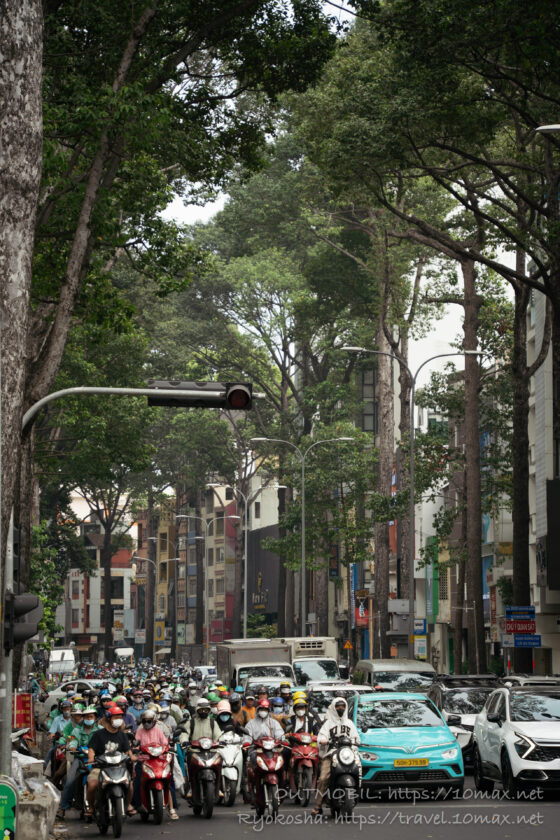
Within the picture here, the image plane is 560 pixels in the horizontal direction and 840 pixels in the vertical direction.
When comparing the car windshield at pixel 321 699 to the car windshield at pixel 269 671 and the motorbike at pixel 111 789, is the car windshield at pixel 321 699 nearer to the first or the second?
the car windshield at pixel 269 671

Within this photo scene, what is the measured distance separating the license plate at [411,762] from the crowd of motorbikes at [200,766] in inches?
42.4

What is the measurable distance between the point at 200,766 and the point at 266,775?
1.47 meters

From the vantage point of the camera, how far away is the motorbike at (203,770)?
65.6ft

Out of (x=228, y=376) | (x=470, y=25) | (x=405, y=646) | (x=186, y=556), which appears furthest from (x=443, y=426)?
(x=186, y=556)

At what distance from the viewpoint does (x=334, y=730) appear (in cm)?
1884

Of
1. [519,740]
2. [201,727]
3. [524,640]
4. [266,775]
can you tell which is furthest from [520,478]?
[266,775]

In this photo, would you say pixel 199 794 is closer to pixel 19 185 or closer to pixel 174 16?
pixel 19 185

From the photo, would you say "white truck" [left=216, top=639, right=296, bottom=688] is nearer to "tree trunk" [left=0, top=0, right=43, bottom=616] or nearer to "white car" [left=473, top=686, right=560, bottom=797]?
"white car" [left=473, top=686, right=560, bottom=797]

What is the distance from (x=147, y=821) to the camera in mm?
19719

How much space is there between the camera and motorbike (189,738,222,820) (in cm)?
1998

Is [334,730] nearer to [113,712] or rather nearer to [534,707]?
[113,712]

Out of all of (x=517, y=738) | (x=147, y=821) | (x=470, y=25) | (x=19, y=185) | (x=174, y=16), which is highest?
(x=470, y=25)

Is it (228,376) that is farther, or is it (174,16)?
(228,376)

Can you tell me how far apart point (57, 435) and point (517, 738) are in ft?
95.7
